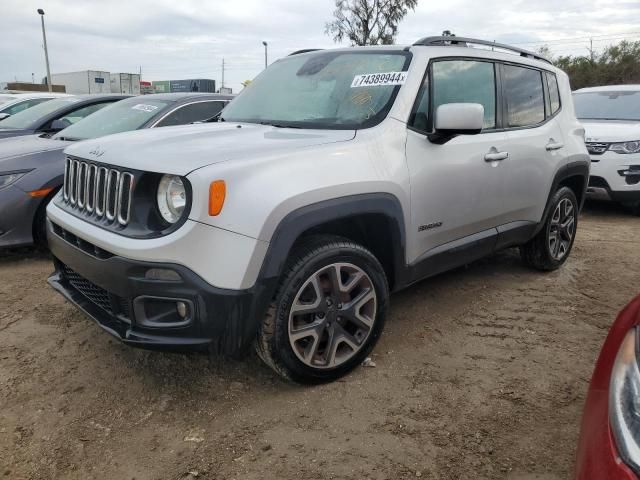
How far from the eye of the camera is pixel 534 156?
4004mm

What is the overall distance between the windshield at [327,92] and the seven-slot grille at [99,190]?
3.59ft

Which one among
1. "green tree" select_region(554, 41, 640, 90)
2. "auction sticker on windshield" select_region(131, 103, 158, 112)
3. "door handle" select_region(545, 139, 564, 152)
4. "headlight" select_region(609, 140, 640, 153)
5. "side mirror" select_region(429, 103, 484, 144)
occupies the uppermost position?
"green tree" select_region(554, 41, 640, 90)

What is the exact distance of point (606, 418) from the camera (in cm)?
133

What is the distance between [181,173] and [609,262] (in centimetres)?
440

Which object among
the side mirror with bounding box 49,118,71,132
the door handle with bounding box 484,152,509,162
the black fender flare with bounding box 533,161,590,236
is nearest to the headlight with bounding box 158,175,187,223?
the door handle with bounding box 484,152,509,162

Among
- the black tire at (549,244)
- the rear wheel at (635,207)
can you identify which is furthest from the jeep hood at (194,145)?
the rear wheel at (635,207)

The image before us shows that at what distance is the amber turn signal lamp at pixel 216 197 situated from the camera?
222 cm

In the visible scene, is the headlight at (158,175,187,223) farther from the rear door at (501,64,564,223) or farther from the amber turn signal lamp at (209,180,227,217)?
the rear door at (501,64,564,223)

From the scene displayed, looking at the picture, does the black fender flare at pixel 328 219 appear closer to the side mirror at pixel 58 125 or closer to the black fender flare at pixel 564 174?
the black fender flare at pixel 564 174

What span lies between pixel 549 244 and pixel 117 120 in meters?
4.20

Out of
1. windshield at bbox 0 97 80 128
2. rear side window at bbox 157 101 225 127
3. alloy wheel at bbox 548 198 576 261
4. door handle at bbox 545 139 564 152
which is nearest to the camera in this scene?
door handle at bbox 545 139 564 152

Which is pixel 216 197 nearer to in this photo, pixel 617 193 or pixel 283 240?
pixel 283 240

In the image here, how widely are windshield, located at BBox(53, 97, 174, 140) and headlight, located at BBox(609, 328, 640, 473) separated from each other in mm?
4585

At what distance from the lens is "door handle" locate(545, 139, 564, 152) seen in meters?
4.17
